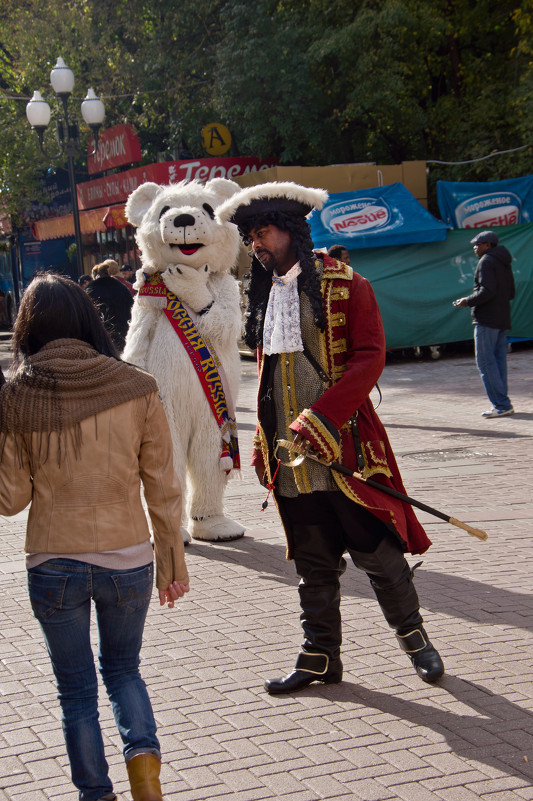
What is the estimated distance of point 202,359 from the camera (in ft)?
21.0

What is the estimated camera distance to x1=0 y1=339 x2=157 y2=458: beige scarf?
2.83 m

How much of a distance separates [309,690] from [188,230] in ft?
11.1

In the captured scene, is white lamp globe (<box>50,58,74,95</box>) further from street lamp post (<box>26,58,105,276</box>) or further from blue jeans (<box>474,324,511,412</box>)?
blue jeans (<box>474,324,511,412</box>)

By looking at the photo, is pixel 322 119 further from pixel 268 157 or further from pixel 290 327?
pixel 290 327

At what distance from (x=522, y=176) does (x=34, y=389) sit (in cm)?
1604

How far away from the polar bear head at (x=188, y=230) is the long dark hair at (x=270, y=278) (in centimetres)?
222

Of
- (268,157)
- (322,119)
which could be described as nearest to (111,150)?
(268,157)

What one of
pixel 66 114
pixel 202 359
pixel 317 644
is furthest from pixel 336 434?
pixel 66 114

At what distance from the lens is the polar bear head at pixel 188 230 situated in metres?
6.50

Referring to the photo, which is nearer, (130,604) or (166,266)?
(130,604)

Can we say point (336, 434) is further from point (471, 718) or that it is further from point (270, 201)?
point (471, 718)

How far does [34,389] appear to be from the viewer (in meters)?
2.85

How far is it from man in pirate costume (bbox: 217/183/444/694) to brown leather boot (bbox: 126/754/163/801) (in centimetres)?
123

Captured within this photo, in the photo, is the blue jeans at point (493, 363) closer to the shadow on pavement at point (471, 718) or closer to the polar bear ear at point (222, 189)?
the polar bear ear at point (222, 189)
